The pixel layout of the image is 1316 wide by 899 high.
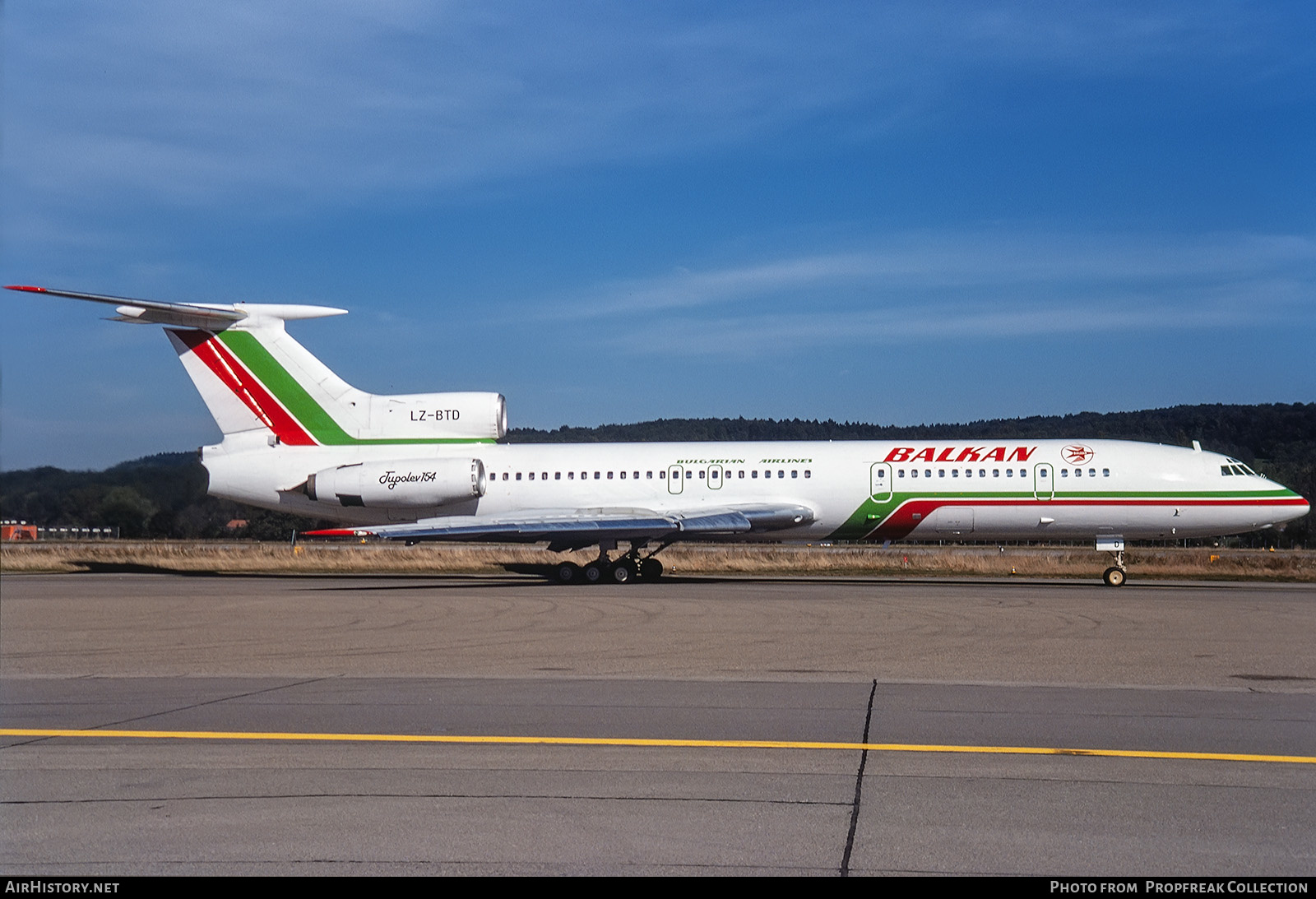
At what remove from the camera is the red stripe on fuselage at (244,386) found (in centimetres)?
2998

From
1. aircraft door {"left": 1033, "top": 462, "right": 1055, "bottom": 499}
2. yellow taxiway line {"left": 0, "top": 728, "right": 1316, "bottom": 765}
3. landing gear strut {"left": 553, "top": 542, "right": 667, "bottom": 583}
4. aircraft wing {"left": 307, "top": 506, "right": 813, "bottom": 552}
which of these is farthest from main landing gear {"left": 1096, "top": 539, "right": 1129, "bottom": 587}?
yellow taxiway line {"left": 0, "top": 728, "right": 1316, "bottom": 765}

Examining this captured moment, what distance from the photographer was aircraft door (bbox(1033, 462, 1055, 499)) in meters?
26.9

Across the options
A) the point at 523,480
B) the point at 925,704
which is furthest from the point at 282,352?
the point at 925,704

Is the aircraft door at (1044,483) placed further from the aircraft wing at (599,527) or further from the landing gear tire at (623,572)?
the landing gear tire at (623,572)

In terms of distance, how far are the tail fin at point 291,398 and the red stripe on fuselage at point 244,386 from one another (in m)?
0.02

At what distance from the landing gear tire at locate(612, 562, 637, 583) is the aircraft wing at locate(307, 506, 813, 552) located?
73 centimetres

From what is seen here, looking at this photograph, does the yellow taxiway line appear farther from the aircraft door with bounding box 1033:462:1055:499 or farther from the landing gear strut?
the aircraft door with bounding box 1033:462:1055:499

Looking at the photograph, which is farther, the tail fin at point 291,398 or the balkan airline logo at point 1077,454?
the tail fin at point 291,398

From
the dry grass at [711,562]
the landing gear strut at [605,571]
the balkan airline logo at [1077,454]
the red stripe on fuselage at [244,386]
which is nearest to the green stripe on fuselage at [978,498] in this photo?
the balkan airline logo at [1077,454]

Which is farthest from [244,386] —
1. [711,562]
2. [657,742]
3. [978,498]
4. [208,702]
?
[657,742]

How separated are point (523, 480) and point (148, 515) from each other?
14.2 m

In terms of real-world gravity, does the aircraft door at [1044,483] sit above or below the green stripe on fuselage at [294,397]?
below

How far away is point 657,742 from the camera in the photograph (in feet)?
27.3
